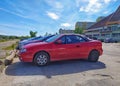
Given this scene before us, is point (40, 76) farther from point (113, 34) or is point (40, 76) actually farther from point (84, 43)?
point (113, 34)

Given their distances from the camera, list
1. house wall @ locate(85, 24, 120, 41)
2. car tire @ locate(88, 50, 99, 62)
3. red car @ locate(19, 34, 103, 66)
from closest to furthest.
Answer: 1. red car @ locate(19, 34, 103, 66)
2. car tire @ locate(88, 50, 99, 62)
3. house wall @ locate(85, 24, 120, 41)

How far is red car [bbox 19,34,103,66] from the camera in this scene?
7891 millimetres

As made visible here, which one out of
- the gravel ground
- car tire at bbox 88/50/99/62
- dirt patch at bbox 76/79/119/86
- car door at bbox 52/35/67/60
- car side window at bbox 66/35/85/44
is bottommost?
dirt patch at bbox 76/79/119/86

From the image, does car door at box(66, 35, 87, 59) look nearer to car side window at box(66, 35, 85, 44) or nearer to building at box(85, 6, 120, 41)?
car side window at box(66, 35, 85, 44)

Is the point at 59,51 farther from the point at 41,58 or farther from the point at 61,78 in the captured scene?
the point at 61,78

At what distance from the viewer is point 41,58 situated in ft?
26.2

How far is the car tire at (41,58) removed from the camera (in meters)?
7.95

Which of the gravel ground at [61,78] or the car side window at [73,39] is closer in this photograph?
the gravel ground at [61,78]

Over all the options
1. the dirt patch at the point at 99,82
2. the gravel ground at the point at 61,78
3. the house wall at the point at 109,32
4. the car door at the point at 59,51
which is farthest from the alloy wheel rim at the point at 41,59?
the house wall at the point at 109,32

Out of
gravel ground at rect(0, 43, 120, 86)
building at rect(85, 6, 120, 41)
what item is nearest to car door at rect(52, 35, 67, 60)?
gravel ground at rect(0, 43, 120, 86)

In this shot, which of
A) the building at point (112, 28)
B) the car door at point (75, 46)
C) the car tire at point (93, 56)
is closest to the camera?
the car door at point (75, 46)

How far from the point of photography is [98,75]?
21.5ft

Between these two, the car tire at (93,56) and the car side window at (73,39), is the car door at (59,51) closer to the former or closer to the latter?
the car side window at (73,39)

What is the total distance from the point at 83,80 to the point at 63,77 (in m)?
0.80
